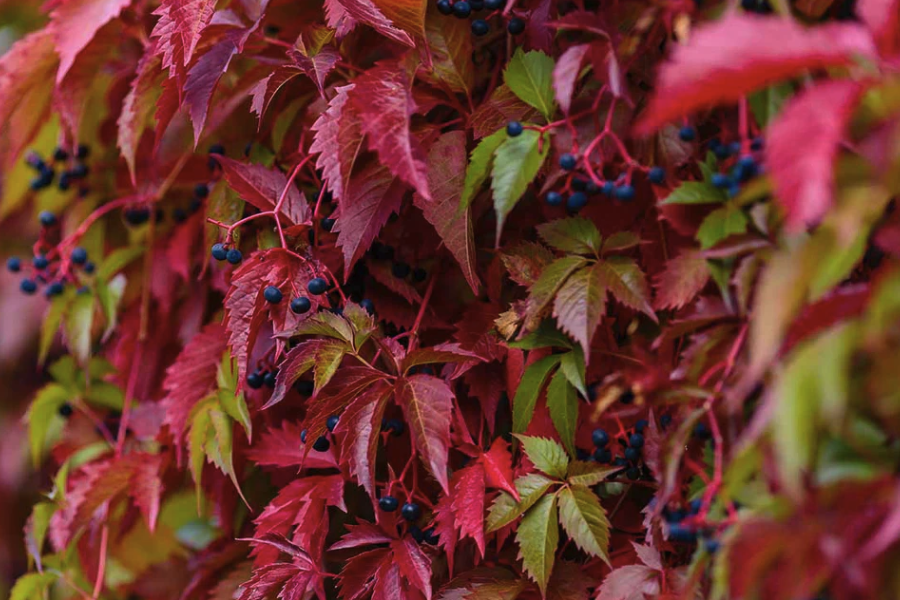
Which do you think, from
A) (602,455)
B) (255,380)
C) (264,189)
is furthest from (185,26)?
(602,455)

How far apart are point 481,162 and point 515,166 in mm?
44

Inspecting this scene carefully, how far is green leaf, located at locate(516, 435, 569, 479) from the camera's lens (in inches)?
33.0

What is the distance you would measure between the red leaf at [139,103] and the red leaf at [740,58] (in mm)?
723

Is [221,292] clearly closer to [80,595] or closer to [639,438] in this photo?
[80,595]

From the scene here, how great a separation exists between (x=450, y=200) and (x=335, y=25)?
23 centimetres

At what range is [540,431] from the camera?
913 mm

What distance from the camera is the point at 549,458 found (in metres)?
0.84

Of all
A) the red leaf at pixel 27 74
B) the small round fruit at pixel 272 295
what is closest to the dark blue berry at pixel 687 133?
the small round fruit at pixel 272 295

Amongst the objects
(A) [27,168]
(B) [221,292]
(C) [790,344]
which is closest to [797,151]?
(C) [790,344]

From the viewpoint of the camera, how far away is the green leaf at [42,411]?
4.08 feet

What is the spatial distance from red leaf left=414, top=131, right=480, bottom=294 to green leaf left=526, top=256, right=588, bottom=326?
0.06 m

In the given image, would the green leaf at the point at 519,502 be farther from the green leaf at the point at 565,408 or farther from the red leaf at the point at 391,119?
the red leaf at the point at 391,119

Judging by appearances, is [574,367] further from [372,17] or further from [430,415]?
[372,17]

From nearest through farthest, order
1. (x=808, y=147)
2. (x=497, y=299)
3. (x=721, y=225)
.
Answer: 1. (x=808, y=147)
2. (x=721, y=225)
3. (x=497, y=299)
